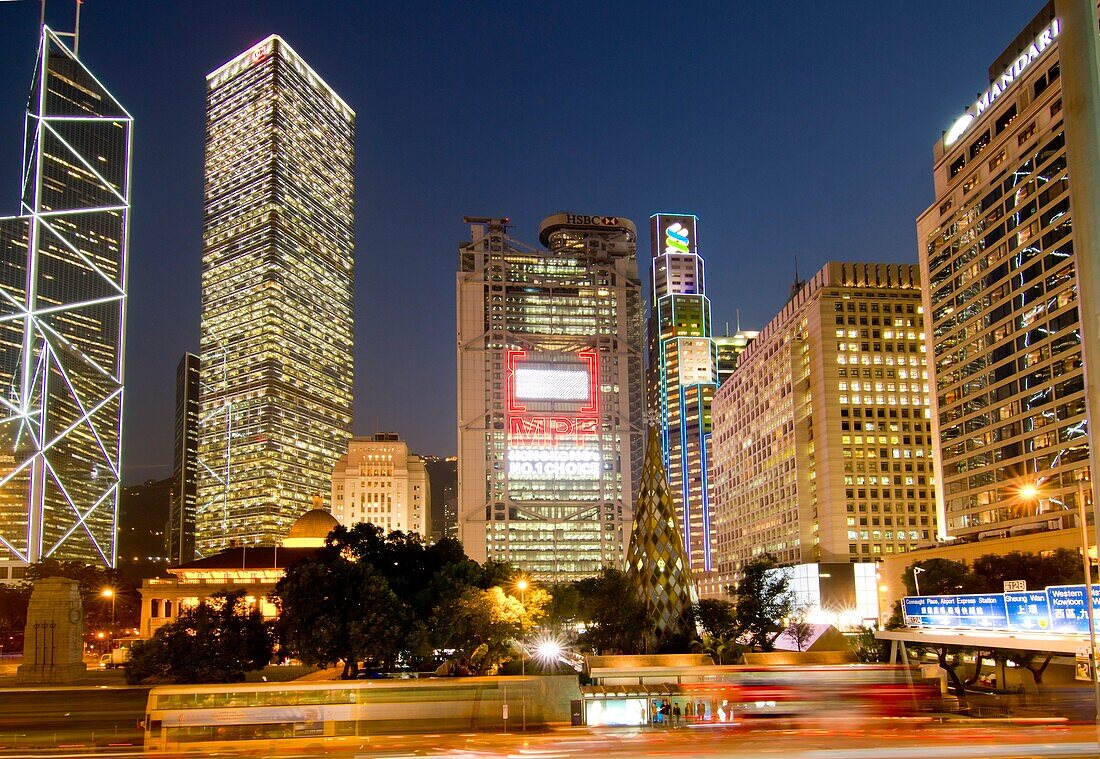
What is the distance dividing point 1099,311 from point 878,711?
2858 centimetres

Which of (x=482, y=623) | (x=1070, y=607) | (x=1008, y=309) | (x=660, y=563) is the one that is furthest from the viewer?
(x=1008, y=309)

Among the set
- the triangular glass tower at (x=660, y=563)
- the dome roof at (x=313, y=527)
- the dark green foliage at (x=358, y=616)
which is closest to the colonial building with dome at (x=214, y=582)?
the dome roof at (x=313, y=527)

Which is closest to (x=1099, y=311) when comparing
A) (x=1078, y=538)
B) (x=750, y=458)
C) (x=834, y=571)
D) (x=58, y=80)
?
(x=1078, y=538)

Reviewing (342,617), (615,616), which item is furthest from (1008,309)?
(342,617)

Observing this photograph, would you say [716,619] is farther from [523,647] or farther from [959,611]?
[959,611]

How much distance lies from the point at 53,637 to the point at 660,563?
43600 mm

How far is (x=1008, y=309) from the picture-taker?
103 metres

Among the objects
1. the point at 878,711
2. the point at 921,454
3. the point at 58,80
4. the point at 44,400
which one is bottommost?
the point at 878,711

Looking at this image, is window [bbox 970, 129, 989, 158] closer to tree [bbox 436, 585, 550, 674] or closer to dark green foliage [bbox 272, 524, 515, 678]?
dark green foliage [bbox 272, 524, 515, 678]

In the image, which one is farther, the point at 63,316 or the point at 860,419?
the point at 63,316

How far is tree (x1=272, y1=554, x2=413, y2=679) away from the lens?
5116cm

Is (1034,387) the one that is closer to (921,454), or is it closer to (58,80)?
(921,454)

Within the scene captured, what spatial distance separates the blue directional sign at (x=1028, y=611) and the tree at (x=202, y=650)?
38097 millimetres

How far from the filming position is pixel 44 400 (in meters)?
172
